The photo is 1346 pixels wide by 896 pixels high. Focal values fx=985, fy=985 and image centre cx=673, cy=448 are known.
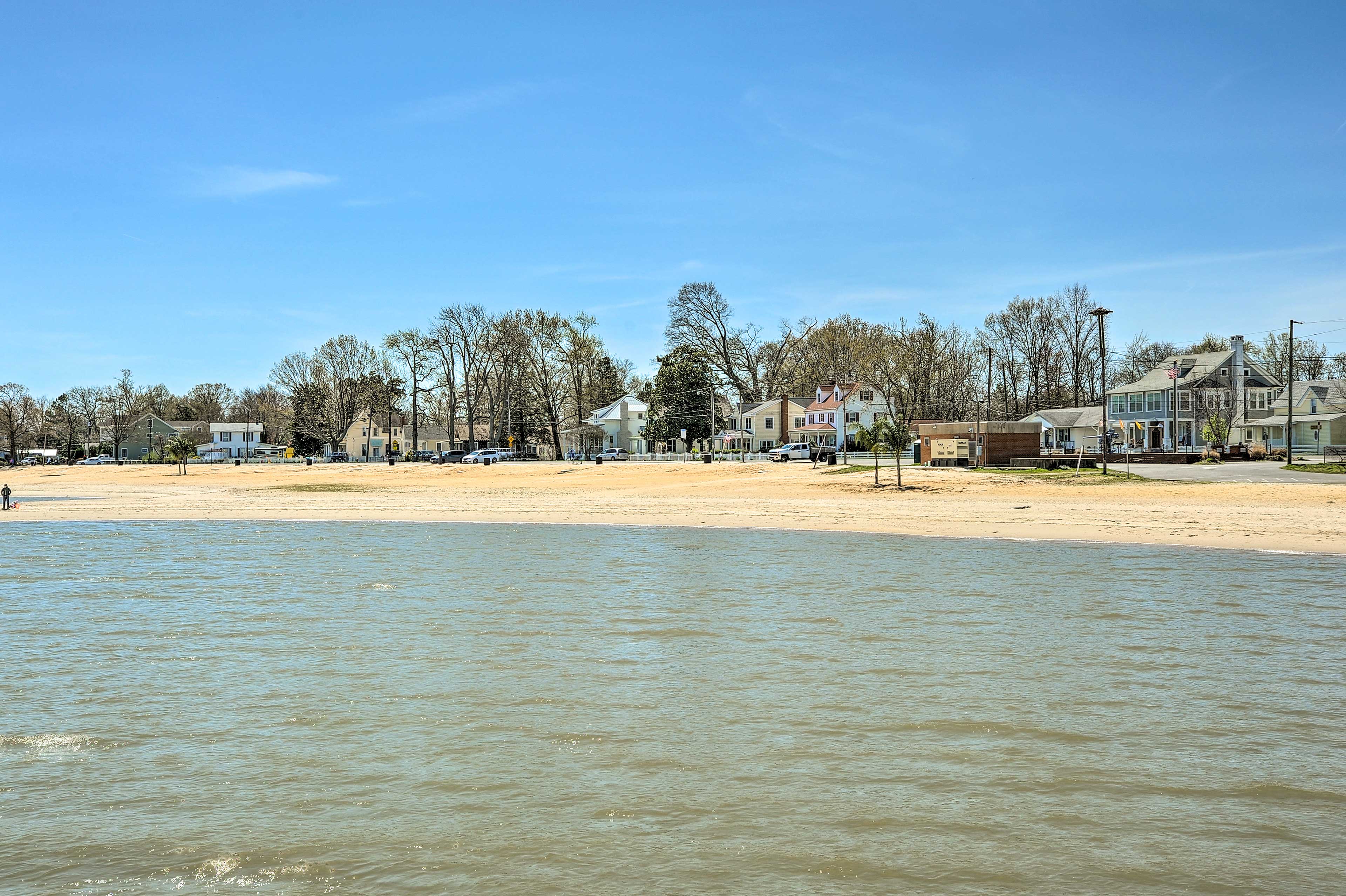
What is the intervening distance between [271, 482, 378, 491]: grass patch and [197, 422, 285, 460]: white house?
3464 inches

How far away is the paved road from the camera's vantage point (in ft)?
127

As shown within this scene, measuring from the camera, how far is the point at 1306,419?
246ft

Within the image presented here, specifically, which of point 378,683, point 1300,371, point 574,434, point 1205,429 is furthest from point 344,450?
point 378,683

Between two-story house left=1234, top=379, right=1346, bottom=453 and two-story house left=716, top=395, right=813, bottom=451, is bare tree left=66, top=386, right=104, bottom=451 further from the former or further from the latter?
two-story house left=1234, top=379, right=1346, bottom=453

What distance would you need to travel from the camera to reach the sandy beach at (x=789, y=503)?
27656mm

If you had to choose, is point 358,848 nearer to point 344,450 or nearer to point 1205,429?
point 1205,429

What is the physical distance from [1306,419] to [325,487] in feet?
232

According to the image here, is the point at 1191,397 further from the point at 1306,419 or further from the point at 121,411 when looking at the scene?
the point at 121,411

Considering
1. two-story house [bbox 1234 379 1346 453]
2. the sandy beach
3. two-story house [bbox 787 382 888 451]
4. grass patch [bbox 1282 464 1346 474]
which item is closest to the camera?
the sandy beach

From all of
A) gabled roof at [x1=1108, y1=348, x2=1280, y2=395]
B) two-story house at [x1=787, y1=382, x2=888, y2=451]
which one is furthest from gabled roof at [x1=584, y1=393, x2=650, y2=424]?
gabled roof at [x1=1108, y1=348, x2=1280, y2=395]

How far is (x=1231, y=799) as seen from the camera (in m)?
6.96

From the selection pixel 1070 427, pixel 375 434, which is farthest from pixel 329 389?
pixel 1070 427

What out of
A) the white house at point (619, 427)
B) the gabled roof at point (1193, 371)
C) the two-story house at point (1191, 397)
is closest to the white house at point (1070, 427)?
the two-story house at point (1191, 397)

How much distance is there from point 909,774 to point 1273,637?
7.92 m
